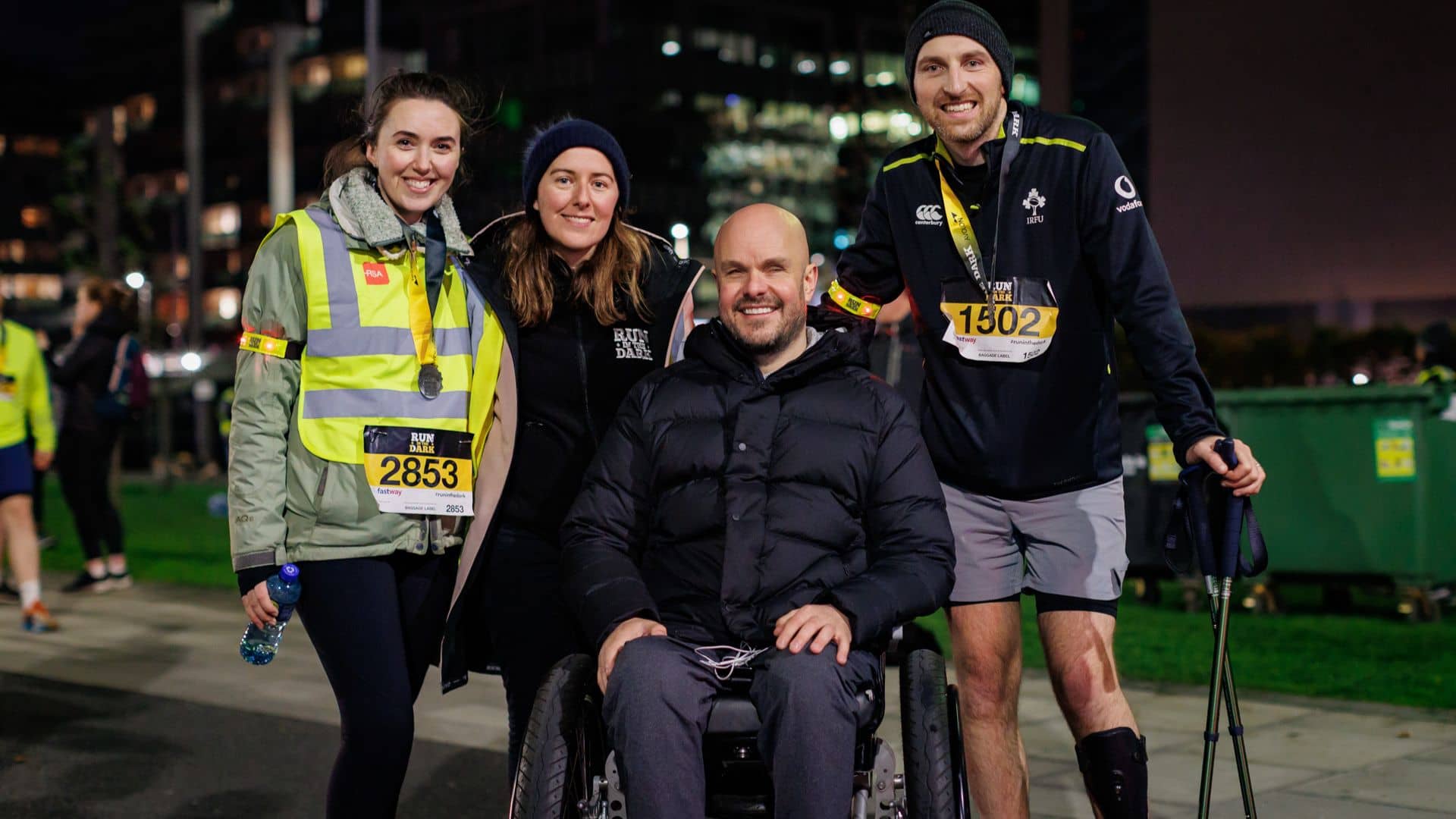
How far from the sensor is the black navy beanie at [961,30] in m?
3.85

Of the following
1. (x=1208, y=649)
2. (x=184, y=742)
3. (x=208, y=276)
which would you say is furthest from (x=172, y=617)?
(x=208, y=276)

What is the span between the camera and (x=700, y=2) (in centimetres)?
9881

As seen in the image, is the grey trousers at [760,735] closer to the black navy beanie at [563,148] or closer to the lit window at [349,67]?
the black navy beanie at [563,148]

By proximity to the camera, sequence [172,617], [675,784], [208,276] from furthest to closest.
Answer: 1. [208,276]
2. [172,617]
3. [675,784]

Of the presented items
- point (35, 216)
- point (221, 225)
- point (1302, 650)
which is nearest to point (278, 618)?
point (1302, 650)

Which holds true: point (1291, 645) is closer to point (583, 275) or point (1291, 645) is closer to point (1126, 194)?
point (1126, 194)

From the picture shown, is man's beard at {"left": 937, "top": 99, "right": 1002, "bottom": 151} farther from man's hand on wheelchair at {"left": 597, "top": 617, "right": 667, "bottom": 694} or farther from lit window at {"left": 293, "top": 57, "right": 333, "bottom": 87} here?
lit window at {"left": 293, "top": 57, "right": 333, "bottom": 87}

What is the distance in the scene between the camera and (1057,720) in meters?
6.86

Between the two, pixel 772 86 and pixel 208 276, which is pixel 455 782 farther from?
pixel 208 276

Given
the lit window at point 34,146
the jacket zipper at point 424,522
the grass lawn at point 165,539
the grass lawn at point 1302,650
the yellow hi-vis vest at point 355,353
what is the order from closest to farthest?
the yellow hi-vis vest at point 355,353, the jacket zipper at point 424,522, the grass lawn at point 1302,650, the grass lawn at point 165,539, the lit window at point 34,146

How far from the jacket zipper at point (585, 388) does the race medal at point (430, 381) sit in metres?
0.46

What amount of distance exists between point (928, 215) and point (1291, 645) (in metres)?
6.22

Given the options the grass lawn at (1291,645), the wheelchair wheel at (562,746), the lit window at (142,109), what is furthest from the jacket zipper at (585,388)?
the lit window at (142,109)

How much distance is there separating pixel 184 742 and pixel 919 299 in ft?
13.3
